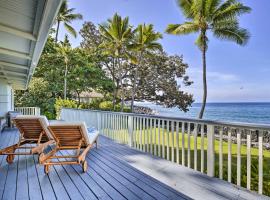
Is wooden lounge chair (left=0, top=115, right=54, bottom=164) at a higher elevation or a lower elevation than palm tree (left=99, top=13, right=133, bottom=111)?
lower

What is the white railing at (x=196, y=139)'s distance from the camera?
10.8 ft

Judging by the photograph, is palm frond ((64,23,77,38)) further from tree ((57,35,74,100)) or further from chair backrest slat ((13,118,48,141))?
chair backrest slat ((13,118,48,141))

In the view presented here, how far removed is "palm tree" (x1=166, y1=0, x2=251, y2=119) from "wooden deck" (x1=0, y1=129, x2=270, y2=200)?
12357 millimetres

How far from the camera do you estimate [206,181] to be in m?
3.68

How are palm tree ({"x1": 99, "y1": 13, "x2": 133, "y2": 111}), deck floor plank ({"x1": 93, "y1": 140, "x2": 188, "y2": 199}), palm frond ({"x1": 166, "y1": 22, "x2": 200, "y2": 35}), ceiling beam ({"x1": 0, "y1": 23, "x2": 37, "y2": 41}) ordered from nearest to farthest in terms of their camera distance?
deck floor plank ({"x1": 93, "y1": 140, "x2": 188, "y2": 199}) < ceiling beam ({"x1": 0, "y1": 23, "x2": 37, "y2": 41}) < palm frond ({"x1": 166, "y1": 22, "x2": 200, "y2": 35}) < palm tree ({"x1": 99, "y1": 13, "x2": 133, "y2": 111})

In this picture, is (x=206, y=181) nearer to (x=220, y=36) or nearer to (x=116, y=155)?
(x=116, y=155)

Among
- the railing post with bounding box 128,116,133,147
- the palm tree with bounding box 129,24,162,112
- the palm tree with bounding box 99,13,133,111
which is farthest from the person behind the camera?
the palm tree with bounding box 129,24,162,112

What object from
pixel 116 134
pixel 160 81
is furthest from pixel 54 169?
pixel 160 81

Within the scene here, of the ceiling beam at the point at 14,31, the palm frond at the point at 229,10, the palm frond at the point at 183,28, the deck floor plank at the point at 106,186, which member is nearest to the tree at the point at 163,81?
the palm frond at the point at 183,28

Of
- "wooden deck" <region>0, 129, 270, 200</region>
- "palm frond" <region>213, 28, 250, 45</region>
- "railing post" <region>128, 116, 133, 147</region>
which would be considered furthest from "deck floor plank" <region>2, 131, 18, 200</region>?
"palm frond" <region>213, 28, 250, 45</region>

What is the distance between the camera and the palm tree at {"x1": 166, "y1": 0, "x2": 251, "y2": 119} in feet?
48.0

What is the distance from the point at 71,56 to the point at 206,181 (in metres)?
20.6

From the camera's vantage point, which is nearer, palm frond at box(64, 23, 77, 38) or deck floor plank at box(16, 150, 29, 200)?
deck floor plank at box(16, 150, 29, 200)

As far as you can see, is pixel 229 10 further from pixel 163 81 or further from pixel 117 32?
pixel 163 81
